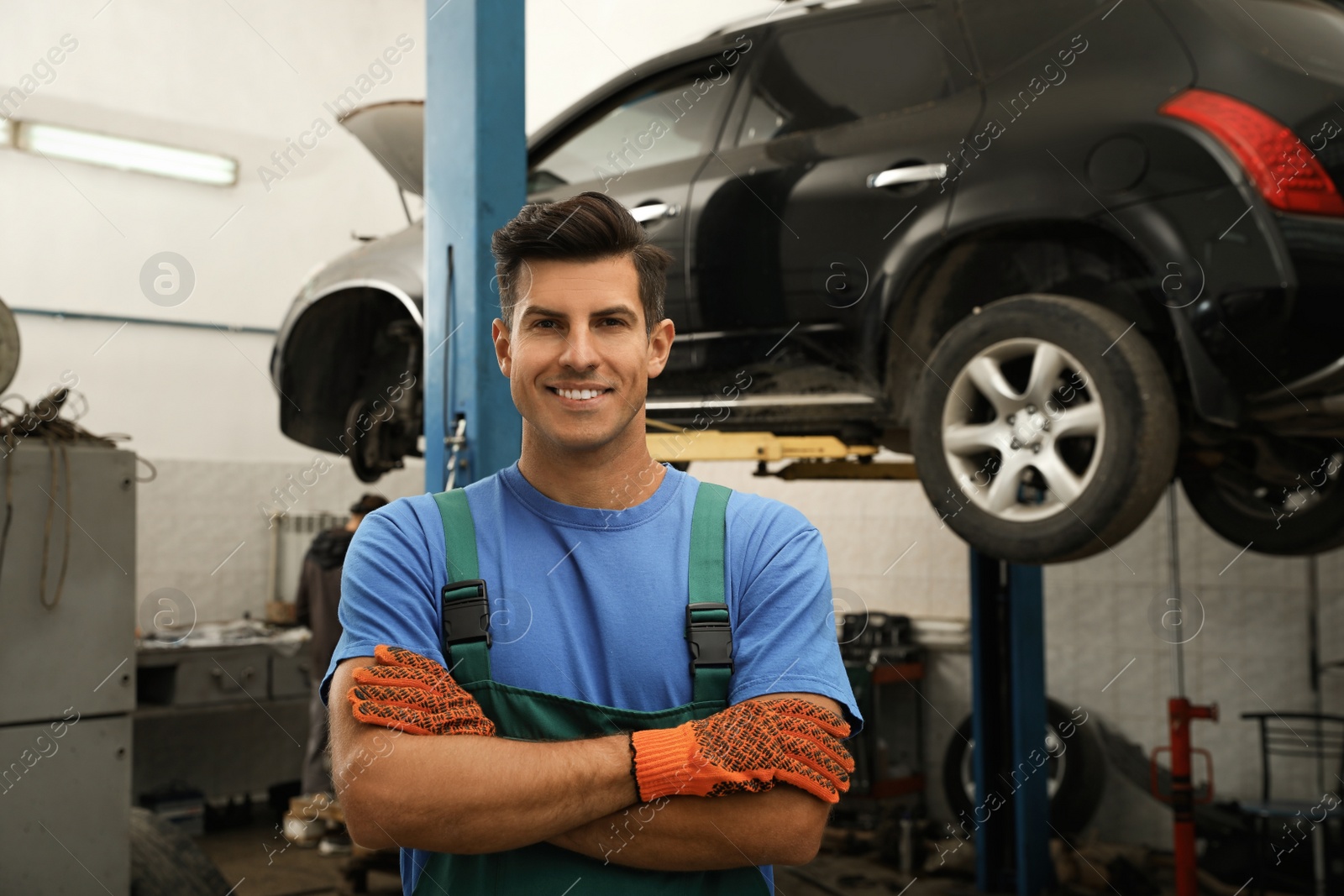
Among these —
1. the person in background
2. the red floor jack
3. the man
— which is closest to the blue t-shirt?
the man

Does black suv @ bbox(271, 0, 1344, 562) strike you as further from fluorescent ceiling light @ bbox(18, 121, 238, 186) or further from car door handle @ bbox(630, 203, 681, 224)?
fluorescent ceiling light @ bbox(18, 121, 238, 186)

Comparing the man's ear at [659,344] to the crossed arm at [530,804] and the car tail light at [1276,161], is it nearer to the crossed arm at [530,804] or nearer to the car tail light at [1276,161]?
the crossed arm at [530,804]

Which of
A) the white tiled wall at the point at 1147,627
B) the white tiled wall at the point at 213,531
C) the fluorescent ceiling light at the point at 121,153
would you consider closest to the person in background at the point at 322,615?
the white tiled wall at the point at 213,531

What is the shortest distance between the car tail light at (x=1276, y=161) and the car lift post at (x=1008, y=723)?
2.85 m

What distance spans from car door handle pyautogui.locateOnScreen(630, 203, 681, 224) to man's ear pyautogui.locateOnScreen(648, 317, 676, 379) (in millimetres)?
1874

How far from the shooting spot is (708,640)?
49.9 inches

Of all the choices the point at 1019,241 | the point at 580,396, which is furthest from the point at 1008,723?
the point at 580,396

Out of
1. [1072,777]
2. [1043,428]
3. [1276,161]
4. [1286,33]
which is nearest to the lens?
[1276,161]

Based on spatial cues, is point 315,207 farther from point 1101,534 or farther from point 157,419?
point 1101,534

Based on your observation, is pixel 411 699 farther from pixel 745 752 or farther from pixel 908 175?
A: pixel 908 175

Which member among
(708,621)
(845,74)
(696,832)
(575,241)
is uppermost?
(845,74)

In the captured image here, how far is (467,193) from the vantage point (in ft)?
8.08

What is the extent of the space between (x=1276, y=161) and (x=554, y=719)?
2087 millimetres

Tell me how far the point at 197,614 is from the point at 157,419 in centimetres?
131
